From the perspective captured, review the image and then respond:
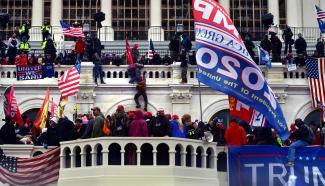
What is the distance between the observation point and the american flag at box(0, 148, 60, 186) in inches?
976

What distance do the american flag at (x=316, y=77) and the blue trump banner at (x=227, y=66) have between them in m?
12.2

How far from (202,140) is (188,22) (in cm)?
2556

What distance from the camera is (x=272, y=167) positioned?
24141 mm

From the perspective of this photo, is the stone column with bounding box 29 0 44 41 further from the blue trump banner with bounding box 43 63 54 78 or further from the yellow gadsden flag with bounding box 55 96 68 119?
the yellow gadsden flag with bounding box 55 96 68 119

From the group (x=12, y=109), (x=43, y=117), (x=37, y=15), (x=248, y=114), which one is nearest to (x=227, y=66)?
(x=248, y=114)

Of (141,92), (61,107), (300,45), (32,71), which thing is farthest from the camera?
(300,45)

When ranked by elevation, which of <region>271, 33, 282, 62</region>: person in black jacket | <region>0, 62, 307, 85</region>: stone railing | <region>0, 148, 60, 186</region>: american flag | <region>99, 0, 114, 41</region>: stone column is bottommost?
<region>0, 148, 60, 186</region>: american flag

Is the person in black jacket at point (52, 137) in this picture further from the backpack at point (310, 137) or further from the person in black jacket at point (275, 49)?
the person in black jacket at point (275, 49)

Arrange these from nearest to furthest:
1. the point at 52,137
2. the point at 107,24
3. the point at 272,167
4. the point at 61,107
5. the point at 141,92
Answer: the point at 272,167, the point at 52,137, the point at 61,107, the point at 141,92, the point at 107,24

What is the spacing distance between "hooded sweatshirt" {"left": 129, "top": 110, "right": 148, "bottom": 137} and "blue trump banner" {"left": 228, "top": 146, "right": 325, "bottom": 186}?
262cm

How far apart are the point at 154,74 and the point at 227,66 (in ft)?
42.9

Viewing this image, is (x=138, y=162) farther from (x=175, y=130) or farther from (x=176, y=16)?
(x=176, y=16)

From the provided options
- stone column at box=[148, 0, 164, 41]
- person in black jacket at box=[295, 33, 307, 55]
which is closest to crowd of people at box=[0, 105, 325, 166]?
person in black jacket at box=[295, 33, 307, 55]

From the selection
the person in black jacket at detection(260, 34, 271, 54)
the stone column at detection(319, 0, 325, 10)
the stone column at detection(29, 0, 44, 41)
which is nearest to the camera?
the person in black jacket at detection(260, 34, 271, 54)
